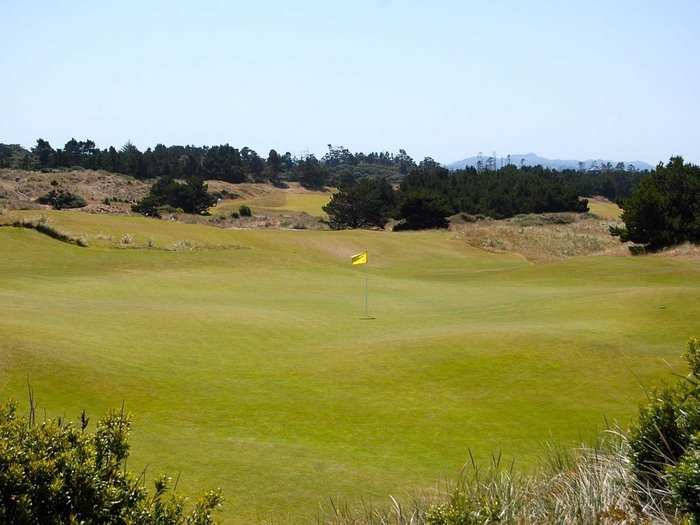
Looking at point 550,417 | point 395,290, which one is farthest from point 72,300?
point 550,417

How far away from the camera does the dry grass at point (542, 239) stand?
6444 centimetres

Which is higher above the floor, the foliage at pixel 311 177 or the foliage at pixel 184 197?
the foliage at pixel 311 177

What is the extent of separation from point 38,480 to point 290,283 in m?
30.7

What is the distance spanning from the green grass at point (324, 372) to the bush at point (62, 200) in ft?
168

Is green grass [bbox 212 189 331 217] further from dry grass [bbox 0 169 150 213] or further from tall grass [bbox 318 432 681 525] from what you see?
tall grass [bbox 318 432 681 525]

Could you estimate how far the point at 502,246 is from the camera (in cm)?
6469

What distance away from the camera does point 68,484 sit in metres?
5.69

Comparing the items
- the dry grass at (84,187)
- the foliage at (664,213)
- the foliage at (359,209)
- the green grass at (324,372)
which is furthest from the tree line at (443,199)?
the green grass at (324,372)

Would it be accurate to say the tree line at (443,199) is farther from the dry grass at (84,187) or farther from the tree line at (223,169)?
the dry grass at (84,187)

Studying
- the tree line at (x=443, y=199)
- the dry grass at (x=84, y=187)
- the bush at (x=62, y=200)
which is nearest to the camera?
the tree line at (x=443, y=199)

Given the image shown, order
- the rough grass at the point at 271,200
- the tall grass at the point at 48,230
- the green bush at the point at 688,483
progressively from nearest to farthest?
the green bush at the point at 688,483 < the tall grass at the point at 48,230 < the rough grass at the point at 271,200

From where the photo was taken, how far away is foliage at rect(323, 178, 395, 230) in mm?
86125

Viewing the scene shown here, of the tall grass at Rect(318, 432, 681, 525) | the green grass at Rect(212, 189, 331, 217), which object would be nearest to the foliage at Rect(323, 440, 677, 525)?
the tall grass at Rect(318, 432, 681, 525)

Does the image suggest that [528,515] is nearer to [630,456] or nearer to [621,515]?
[621,515]
